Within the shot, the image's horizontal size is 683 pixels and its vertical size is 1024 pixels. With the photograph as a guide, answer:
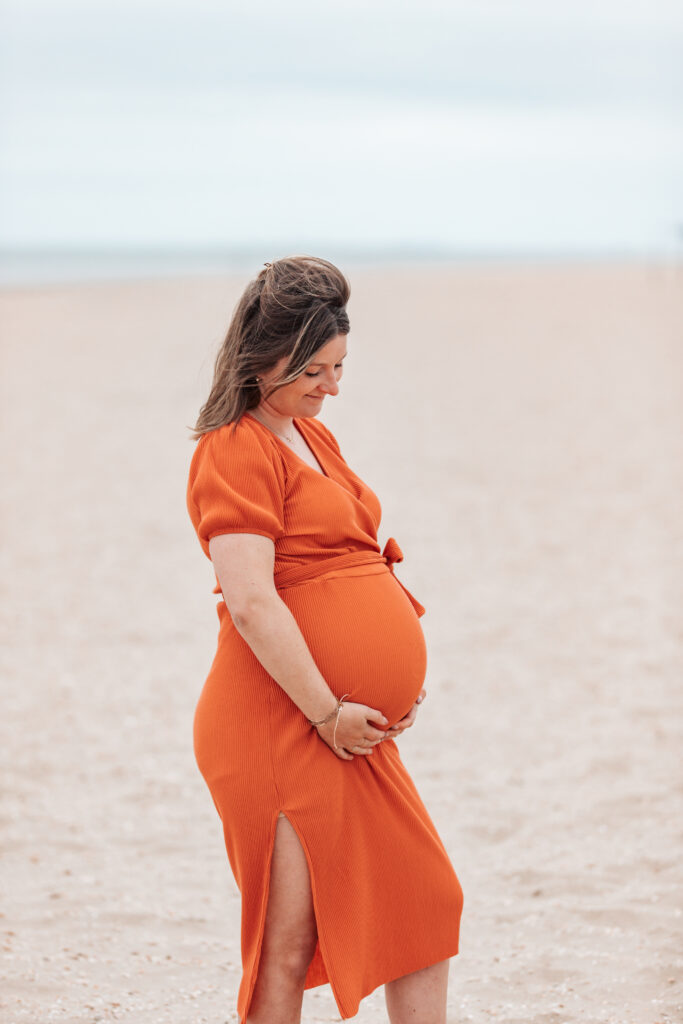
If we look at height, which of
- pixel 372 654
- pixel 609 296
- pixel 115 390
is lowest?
pixel 372 654

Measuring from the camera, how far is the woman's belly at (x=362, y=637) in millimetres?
2326

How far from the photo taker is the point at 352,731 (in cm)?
230

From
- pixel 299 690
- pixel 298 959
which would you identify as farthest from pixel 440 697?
pixel 299 690

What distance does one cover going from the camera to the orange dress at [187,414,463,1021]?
7.50 ft

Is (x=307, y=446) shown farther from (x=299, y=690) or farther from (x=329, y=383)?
(x=299, y=690)

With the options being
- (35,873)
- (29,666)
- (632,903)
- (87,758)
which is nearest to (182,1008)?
(35,873)

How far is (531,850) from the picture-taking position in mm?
4336

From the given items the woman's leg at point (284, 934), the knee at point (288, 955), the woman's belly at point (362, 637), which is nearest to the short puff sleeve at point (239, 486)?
the woman's belly at point (362, 637)

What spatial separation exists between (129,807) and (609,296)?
95.8 feet

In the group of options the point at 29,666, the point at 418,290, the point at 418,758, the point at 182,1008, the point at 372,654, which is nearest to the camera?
the point at 372,654

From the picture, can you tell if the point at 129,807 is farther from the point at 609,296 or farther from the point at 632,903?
the point at 609,296

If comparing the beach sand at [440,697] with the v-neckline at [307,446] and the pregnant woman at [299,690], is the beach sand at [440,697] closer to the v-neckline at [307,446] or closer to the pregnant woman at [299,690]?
the pregnant woman at [299,690]

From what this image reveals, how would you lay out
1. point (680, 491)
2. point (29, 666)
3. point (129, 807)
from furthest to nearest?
point (680, 491) < point (29, 666) < point (129, 807)

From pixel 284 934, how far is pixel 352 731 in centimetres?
43
